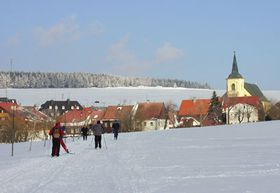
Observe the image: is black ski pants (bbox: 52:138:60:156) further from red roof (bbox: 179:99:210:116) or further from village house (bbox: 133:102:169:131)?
red roof (bbox: 179:99:210:116)

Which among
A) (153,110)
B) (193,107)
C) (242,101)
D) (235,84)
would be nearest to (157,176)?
(153,110)

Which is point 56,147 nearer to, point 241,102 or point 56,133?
point 56,133

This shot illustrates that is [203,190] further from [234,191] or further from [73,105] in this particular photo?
[73,105]

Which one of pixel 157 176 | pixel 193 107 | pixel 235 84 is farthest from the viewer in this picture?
pixel 235 84

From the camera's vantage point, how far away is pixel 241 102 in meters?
139

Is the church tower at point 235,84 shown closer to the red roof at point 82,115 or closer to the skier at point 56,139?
the red roof at point 82,115

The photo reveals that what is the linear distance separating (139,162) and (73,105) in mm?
178815

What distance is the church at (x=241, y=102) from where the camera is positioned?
127m

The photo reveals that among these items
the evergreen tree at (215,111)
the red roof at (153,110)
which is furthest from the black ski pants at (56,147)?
the red roof at (153,110)

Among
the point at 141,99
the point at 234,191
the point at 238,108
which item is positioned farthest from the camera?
the point at 141,99

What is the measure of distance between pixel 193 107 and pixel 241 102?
17.2m

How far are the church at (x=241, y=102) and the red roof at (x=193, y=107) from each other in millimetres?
6594

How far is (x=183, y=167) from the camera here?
17656 mm

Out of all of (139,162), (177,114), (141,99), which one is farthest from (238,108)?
→ (139,162)
